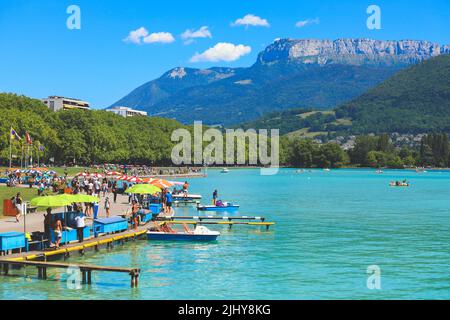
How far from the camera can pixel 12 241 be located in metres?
34.1

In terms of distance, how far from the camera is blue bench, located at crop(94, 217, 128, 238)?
139 ft

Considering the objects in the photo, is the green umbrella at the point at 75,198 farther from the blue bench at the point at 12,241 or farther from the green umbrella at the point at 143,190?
the green umbrella at the point at 143,190

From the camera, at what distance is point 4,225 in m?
43.3

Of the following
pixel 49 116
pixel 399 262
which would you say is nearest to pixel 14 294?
pixel 399 262

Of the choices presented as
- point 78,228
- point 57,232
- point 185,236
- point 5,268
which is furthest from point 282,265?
point 5,268

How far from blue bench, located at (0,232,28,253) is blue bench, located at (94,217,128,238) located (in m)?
7.35

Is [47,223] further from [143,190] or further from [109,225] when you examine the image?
[143,190]

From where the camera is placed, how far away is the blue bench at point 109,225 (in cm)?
4250

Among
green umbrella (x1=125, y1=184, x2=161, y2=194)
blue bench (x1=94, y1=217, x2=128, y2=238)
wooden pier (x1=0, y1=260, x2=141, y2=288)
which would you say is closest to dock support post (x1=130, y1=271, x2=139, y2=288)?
wooden pier (x1=0, y1=260, x2=141, y2=288)

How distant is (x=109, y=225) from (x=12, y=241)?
394 inches

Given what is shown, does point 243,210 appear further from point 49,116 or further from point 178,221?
point 49,116

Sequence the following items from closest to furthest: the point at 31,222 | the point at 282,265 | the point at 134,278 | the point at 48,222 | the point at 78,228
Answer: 1. the point at 134,278
2. the point at 48,222
3. the point at 282,265
4. the point at 78,228
5. the point at 31,222
